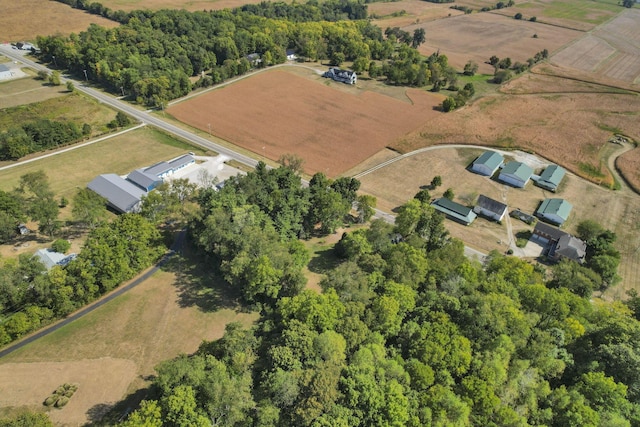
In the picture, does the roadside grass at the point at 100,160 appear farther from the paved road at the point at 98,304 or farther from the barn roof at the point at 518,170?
the barn roof at the point at 518,170

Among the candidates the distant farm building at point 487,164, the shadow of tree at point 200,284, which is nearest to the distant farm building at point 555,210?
the distant farm building at point 487,164

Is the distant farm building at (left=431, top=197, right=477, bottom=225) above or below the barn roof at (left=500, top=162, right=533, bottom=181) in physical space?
below

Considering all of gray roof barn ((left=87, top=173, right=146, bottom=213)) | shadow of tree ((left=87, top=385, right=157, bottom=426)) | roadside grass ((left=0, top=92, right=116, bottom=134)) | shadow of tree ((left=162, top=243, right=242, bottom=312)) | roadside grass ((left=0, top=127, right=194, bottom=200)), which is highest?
roadside grass ((left=0, top=92, right=116, bottom=134))

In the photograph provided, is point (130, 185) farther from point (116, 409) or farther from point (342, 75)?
point (342, 75)

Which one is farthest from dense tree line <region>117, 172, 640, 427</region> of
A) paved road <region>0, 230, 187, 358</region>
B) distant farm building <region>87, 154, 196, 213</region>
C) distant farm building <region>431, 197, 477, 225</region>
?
distant farm building <region>87, 154, 196, 213</region>

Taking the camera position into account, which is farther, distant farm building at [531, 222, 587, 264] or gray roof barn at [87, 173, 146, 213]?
gray roof barn at [87, 173, 146, 213]

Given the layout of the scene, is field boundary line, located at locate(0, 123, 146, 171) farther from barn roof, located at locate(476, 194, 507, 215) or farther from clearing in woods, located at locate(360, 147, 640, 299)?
barn roof, located at locate(476, 194, 507, 215)

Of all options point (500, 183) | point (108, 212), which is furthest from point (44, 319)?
point (500, 183)
